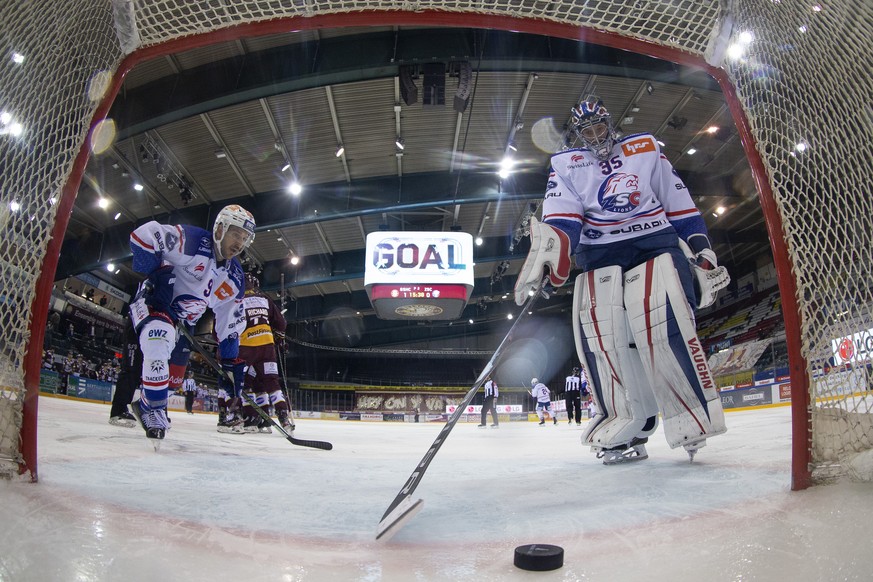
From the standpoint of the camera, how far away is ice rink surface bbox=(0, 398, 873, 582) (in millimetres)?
768

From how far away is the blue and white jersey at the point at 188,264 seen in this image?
8.11 feet

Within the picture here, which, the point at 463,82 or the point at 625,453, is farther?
the point at 463,82

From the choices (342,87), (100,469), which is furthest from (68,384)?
(100,469)

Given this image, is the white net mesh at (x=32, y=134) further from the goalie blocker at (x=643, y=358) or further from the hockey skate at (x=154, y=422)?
the goalie blocker at (x=643, y=358)

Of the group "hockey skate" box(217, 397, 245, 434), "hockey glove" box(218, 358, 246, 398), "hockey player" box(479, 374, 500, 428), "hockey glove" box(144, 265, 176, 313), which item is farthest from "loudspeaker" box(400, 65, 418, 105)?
"hockey glove" box(144, 265, 176, 313)

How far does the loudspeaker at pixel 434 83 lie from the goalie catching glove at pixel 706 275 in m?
6.27

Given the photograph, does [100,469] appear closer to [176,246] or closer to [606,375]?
[176,246]

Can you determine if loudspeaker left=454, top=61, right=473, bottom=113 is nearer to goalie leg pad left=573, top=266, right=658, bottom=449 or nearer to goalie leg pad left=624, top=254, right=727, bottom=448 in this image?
goalie leg pad left=573, top=266, right=658, bottom=449

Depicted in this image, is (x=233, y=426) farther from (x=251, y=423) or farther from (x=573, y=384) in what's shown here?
(x=573, y=384)

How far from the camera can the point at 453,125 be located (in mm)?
9477

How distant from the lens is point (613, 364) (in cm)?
196

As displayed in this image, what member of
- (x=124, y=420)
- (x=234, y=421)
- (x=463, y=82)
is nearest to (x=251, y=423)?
(x=234, y=421)

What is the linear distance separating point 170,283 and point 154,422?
0.67 metres

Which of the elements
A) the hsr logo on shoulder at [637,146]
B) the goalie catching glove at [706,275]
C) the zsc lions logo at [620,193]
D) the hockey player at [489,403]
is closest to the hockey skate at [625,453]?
the goalie catching glove at [706,275]
